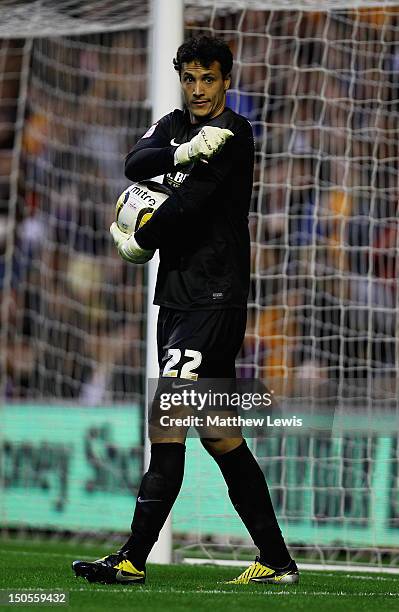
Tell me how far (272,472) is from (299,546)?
0.49m

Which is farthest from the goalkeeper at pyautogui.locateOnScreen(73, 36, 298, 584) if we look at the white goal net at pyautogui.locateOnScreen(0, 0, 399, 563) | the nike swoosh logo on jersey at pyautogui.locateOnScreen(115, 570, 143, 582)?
the white goal net at pyautogui.locateOnScreen(0, 0, 399, 563)

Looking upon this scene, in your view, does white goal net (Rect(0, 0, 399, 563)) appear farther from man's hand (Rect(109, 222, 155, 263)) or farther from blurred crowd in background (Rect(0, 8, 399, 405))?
man's hand (Rect(109, 222, 155, 263))

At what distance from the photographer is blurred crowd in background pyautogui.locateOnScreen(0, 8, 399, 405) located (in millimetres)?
8203

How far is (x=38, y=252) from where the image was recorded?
1107 centimetres

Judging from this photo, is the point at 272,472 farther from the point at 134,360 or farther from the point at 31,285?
the point at 31,285

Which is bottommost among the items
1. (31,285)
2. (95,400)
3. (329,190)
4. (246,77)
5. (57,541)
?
(57,541)

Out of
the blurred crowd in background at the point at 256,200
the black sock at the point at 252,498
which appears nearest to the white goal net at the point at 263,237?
the blurred crowd in background at the point at 256,200

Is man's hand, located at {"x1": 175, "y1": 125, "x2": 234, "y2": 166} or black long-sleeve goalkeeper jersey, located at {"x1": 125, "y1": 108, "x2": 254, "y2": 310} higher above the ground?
man's hand, located at {"x1": 175, "y1": 125, "x2": 234, "y2": 166}

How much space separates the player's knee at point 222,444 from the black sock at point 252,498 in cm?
1

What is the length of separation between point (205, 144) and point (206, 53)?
0.41 metres

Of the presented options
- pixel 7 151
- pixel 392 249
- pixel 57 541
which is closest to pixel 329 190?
pixel 392 249

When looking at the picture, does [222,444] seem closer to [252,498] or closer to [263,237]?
[252,498]

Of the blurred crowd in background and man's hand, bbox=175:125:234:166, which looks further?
the blurred crowd in background

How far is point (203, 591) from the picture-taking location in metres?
4.33
